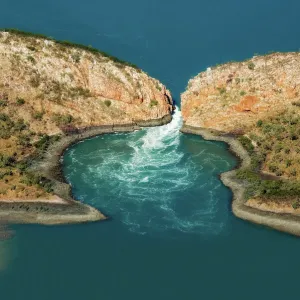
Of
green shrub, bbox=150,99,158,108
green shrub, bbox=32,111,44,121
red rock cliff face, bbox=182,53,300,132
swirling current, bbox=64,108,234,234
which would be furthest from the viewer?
green shrub, bbox=150,99,158,108

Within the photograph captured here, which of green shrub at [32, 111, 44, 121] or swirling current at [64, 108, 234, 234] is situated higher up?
green shrub at [32, 111, 44, 121]

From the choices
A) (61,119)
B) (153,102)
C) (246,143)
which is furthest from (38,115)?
(246,143)

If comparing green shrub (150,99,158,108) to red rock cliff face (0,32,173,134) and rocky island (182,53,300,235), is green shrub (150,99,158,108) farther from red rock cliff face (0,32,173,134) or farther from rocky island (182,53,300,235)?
rocky island (182,53,300,235)

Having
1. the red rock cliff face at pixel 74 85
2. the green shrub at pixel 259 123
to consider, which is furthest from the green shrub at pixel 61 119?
the green shrub at pixel 259 123

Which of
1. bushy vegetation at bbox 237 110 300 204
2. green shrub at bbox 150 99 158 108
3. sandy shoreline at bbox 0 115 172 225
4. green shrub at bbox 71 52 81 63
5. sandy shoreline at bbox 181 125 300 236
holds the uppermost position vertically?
green shrub at bbox 71 52 81 63

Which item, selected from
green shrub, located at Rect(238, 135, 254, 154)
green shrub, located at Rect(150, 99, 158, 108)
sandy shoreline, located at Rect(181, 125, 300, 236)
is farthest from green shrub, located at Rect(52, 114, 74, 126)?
green shrub, located at Rect(238, 135, 254, 154)

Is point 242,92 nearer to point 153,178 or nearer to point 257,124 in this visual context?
point 257,124

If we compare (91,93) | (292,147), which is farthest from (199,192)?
(91,93)
